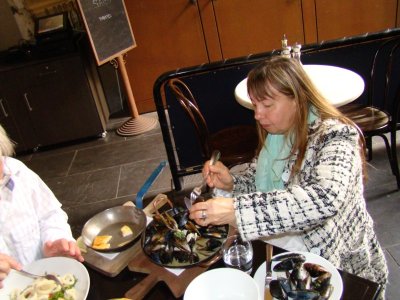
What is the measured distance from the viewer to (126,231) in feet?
4.18

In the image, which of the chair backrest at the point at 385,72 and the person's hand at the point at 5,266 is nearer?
the person's hand at the point at 5,266

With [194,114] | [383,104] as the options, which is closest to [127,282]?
[194,114]

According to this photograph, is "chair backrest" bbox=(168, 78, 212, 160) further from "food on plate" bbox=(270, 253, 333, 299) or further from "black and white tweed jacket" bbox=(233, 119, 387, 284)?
"food on plate" bbox=(270, 253, 333, 299)

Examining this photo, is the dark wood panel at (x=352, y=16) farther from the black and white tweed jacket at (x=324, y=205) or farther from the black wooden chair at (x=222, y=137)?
the black and white tweed jacket at (x=324, y=205)

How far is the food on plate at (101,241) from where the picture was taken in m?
1.21

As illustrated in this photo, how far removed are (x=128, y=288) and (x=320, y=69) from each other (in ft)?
6.52

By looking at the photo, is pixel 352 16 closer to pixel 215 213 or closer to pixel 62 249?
pixel 215 213

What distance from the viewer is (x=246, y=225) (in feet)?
3.53

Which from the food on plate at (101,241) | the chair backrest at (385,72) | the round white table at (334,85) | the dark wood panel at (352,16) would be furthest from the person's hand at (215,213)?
the dark wood panel at (352,16)

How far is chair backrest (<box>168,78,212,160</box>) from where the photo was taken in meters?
2.31

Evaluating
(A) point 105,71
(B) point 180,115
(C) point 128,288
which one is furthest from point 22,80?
(C) point 128,288

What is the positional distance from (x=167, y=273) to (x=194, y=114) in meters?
1.42

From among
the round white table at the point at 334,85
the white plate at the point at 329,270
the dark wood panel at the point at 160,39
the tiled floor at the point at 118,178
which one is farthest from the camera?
the dark wood panel at the point at 160,39

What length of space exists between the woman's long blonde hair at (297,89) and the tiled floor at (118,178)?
44.5 inches
